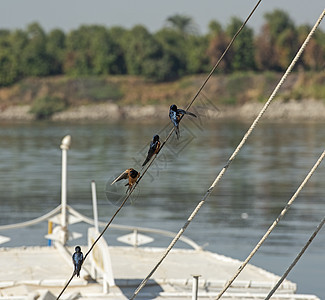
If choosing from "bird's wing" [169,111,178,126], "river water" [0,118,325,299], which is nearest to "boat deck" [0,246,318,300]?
"river water" [0,118,325,299]

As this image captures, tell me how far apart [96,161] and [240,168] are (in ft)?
49.4

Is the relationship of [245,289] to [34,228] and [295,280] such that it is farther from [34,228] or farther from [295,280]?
[34,228]

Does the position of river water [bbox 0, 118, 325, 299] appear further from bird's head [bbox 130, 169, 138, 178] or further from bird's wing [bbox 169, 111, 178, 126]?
bird's wing [bbox 169, 111, 178, 126]

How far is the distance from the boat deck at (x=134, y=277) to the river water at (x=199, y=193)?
90.4 inches

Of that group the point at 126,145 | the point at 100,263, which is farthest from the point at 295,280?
the point at 126,145

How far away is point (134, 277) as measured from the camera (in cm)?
2578

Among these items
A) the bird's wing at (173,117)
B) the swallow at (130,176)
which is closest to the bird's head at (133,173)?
the swallow at (130,176)

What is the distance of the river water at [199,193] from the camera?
37562 millimetres

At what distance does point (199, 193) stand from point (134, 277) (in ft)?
124

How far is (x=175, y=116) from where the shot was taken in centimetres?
1384

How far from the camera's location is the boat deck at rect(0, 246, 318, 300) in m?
23.5

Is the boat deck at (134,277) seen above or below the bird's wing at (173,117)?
below

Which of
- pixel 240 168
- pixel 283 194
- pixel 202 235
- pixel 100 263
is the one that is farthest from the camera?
pixel 240 168

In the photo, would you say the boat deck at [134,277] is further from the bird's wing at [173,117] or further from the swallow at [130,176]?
the bird's wing at [173,117]
